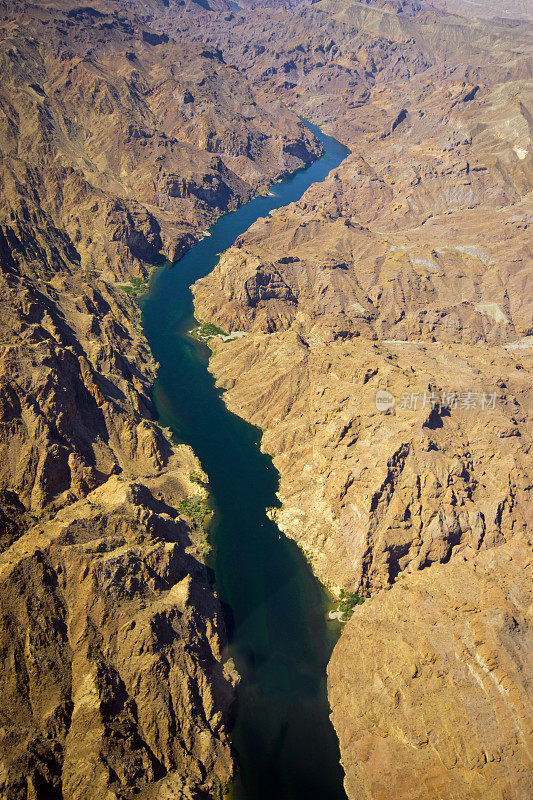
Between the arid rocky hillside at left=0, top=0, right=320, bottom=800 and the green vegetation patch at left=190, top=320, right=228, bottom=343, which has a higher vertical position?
the green vegetation patch at left=190, top=320, right=228, bottom=343

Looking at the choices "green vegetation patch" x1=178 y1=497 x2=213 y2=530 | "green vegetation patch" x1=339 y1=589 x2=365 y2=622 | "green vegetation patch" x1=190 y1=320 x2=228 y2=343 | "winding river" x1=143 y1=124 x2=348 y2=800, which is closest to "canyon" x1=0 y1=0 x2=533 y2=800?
"green vegetation patch" x1=339 y1=589 x2=365 y2=622

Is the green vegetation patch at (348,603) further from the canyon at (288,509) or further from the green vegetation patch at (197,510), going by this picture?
the green vegetation patch at (197,510)

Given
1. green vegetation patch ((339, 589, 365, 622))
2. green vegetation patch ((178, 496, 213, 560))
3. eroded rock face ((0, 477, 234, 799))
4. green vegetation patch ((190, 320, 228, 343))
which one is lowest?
eroded rock face ((0, 477, 234, 799))

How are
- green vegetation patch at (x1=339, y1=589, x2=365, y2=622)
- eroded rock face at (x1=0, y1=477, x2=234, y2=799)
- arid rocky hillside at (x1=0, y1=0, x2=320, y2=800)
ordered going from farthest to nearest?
green vegetation patch at (x1=339, y1=589, x2=365, y2=622) < arid rocky hillside at (x1=0, y1=0, x2=320, y2=800) < eroded rock face at (x1=0, y1=477, x2=234, y2=799)

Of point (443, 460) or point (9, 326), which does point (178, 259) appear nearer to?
point (9, 326)

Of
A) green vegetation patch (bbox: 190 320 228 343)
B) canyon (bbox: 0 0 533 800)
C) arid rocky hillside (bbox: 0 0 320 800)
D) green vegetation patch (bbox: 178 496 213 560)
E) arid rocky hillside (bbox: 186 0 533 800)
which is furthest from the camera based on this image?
green vegetation patch (bbox: 190 320 228 343)

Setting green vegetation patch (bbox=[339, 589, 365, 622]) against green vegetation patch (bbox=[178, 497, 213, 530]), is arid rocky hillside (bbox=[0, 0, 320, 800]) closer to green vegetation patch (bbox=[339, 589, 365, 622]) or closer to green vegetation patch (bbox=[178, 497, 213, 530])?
green vegetation patch (bbox=[178, 497, 213, 530])

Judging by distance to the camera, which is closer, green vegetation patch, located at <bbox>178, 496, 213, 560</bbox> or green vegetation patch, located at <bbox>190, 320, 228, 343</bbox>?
green vegetation patch, located at <bbox>178, 496, 213, 560</bbox>
